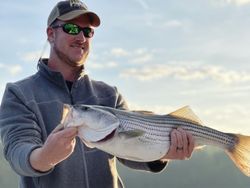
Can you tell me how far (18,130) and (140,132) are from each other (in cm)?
167

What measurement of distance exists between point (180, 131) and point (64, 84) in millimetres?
1881

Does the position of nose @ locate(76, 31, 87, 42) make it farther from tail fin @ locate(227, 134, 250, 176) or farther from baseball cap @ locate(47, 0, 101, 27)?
tail fin @ locate(227, 134, 250, 176)

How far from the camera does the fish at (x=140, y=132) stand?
7.09 m

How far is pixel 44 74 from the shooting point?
8.73m

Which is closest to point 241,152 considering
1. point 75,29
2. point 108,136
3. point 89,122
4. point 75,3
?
point 108,136

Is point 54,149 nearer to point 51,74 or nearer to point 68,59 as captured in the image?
point 51,74

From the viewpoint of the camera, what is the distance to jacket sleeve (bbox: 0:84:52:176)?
7.54m

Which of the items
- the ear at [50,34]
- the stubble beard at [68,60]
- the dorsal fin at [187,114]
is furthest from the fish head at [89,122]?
the ear at [50,34]

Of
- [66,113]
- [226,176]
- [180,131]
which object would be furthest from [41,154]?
[226,176]

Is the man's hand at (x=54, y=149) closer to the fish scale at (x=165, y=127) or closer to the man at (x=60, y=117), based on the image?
the man at (x=60, y=117)

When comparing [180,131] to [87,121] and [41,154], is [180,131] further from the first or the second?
[41,154]

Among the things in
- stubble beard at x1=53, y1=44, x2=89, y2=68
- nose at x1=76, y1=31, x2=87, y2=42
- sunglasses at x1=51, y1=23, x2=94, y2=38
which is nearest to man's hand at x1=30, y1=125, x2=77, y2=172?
stubble beard at x1=53, y1=44, x2=89, y2=68

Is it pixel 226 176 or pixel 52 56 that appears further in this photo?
pixel 226 176

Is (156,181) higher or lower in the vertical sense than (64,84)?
higher
